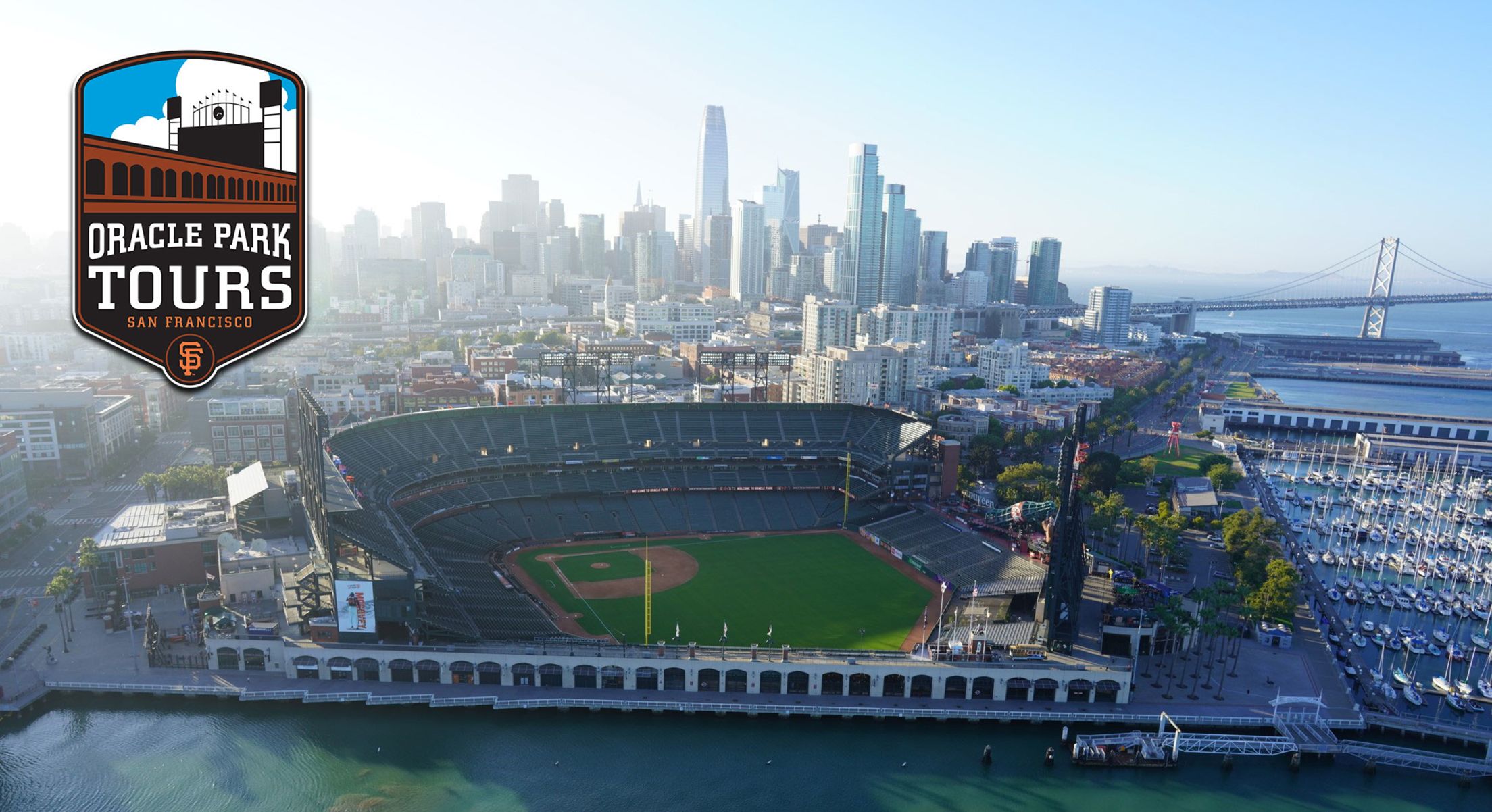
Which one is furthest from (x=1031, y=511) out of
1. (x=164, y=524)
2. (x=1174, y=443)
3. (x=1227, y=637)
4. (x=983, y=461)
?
(x=164, y=524)

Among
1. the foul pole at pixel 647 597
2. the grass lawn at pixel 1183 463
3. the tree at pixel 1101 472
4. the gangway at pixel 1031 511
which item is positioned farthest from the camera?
the grass lawn at pixel 1183 463

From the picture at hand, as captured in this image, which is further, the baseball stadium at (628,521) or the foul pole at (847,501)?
the foul pole at (847,501)

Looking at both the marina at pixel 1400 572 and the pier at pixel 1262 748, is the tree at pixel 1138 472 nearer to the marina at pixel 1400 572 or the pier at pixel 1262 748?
the marina at pixel 1400 572

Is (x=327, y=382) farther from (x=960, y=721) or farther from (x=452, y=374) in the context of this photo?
(x=960, y=721)

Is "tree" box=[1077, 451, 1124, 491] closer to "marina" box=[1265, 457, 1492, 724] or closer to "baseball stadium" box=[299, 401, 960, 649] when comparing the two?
"marina" box=[1265, 457, 1492, 724]

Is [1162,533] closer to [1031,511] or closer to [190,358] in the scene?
[1031,511]

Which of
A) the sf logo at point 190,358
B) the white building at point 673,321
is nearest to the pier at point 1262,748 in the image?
the sf logo at point 190,358
